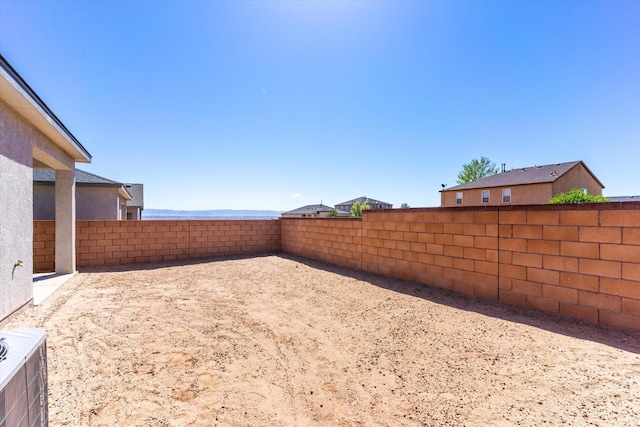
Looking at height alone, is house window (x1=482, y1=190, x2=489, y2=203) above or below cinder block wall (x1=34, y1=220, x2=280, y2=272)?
above

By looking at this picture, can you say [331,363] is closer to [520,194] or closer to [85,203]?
[85,203]

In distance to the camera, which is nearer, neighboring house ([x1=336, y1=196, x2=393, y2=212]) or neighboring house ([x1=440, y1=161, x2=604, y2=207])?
neighboring house ([x1=440, y1=161, x2=604, y2=207])

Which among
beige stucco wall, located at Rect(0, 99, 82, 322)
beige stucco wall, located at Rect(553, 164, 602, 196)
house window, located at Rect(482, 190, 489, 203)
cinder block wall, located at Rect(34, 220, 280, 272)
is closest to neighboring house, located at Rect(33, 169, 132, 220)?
cinder block wall, located at Rect(34, 220, 280, 272)

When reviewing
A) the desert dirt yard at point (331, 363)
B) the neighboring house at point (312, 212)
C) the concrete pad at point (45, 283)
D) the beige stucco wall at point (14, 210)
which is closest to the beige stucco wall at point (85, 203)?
the concrete pad at point (45, 283)

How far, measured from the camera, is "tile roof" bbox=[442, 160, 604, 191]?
736 inches

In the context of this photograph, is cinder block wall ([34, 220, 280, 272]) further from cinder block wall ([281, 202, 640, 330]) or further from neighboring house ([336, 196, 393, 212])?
neighboring house ([336, 196, 393, 212])

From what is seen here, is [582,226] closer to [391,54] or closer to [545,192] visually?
[391,54]

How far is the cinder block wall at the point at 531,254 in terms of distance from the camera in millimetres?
3008

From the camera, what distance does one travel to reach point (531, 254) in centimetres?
370

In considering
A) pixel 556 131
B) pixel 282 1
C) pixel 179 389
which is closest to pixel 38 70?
pixel 282 1

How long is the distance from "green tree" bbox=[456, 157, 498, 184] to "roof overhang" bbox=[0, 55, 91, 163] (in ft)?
126

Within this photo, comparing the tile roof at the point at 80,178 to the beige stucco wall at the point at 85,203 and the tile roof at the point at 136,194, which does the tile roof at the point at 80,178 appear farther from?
the tile roof at the point at 136,194

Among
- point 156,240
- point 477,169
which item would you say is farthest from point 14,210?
point 477,169

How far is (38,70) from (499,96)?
1617 centimetres
